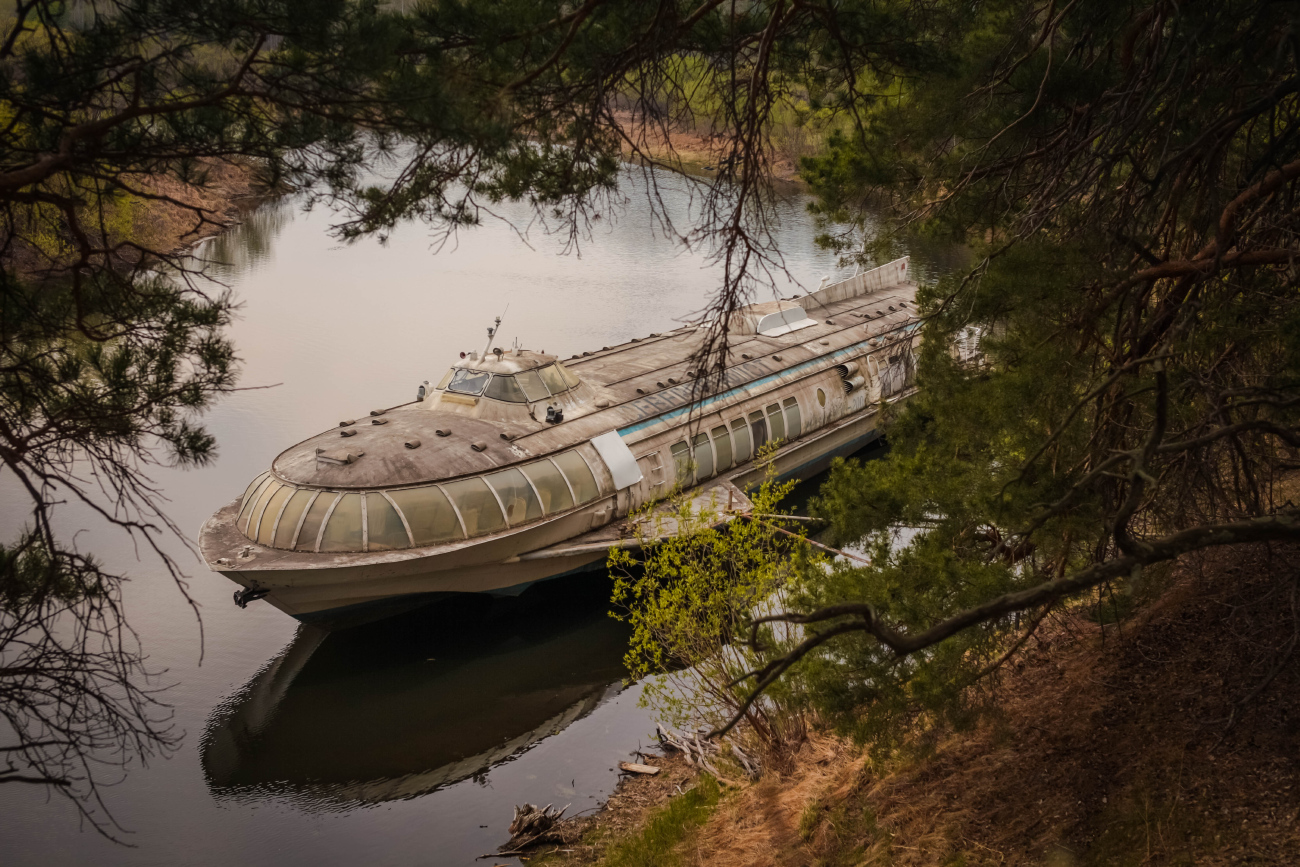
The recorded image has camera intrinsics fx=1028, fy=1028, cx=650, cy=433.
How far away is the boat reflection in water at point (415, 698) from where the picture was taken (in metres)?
14.9

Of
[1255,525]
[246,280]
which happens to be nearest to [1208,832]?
[1255,525]

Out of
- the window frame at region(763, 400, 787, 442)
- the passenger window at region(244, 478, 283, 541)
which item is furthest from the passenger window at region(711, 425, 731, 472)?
the passenger window at region(244, 478, 283, 541)

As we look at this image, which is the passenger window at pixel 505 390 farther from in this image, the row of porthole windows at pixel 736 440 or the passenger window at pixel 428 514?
the row of porthole windows at pixel 736 440

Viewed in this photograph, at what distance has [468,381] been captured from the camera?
1962 centimetres

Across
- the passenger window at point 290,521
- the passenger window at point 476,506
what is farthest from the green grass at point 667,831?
the passenger window at point 290,521

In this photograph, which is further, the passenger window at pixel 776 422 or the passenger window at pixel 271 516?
the passenger window at pixel 776 422

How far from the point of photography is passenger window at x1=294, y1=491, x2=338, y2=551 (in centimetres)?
1641

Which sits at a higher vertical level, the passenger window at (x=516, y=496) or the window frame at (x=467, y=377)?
the window frame at (x=467, y=377)

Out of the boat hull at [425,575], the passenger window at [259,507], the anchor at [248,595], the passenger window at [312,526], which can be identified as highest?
the passenger window at [259,507]

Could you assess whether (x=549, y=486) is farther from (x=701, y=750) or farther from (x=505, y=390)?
(x=701, y=750)

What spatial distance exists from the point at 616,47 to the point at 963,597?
5.18 meters

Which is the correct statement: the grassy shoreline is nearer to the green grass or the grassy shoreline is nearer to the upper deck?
the green grass

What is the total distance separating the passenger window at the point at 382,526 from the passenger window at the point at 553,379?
456 cm

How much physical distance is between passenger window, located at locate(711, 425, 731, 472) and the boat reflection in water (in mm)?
3582
